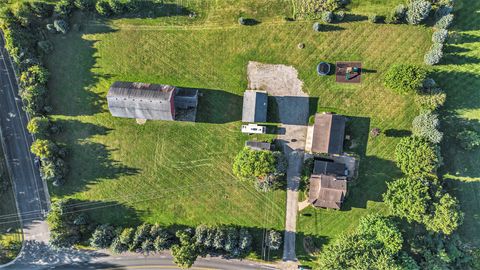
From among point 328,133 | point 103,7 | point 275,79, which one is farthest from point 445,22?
point 103,7

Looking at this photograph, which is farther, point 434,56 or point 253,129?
point 253,129

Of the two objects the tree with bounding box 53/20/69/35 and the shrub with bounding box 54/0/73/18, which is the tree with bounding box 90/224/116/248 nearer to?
the tree with bounding box 53/20/69/35

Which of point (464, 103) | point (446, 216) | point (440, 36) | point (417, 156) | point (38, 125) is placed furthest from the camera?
point (38, 125)

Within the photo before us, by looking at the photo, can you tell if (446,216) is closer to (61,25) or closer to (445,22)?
(445,22)

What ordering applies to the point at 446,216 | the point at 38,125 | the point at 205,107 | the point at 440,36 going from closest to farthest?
the point at 446,216, the point at 440,36, the point at 38,125, the point at 205,107

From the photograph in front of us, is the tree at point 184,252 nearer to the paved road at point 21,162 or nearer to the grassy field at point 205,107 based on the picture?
the grassy field at point 205,107

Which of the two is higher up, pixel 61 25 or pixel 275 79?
pixel 61 25

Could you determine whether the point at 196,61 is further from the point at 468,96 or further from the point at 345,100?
the point at 468,96
